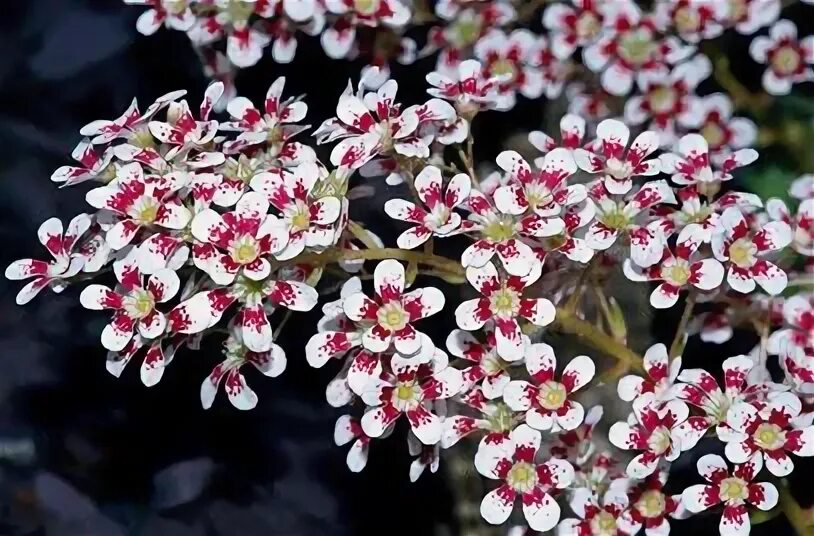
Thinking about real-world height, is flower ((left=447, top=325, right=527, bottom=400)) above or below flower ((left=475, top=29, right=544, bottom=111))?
below

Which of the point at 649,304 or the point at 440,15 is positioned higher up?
the point at 440,15

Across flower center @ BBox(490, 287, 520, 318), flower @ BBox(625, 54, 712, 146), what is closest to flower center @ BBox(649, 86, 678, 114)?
flower @ BBox(625, 54, 712, 146)

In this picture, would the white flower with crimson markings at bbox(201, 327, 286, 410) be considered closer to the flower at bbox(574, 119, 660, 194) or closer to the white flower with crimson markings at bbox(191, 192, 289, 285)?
the white flower with crimson markings at bbox(191, 192, 289, 285)

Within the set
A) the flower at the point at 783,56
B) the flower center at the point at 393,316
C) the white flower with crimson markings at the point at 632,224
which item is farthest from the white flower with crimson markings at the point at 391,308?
the flower at the point at 783,56

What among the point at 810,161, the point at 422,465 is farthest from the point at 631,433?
the point at 810,161

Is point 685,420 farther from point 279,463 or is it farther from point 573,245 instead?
point 279,463

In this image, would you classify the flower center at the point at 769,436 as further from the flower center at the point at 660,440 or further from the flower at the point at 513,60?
the flower at the point at 513,60
